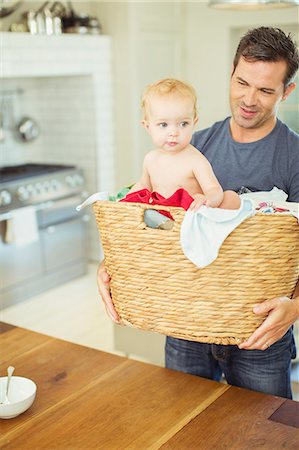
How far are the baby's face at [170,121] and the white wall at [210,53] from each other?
366 centimetres

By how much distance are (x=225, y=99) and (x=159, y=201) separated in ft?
12.7

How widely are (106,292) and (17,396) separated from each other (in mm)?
318

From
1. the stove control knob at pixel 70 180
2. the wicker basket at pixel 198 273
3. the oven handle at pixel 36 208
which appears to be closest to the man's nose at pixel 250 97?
the wicker basket at pixel 198 273

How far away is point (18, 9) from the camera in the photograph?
14.8 feet

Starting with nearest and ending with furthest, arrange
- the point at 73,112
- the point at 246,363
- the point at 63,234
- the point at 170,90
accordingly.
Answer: the point at 170,90
the point at 246,363
the point at 63,234
the point at 73,112

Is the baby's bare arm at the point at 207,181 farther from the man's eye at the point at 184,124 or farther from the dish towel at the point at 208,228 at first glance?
the dish towel at the point at 208,228

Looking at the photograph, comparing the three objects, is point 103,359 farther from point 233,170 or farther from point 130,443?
point 233,170

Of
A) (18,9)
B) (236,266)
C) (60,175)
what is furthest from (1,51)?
(236,266)

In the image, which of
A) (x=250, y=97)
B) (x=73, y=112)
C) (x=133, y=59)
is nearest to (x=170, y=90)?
(x=250, y=97)

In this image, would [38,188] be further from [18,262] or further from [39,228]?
[18,262]

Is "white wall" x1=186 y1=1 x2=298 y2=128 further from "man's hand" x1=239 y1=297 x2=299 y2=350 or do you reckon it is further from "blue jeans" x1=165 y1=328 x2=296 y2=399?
"man's hand" x1=239 y1=297 x2=299 y2=350

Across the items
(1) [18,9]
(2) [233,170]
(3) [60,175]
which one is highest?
(1) [18,9]

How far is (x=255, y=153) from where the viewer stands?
1.59 metres

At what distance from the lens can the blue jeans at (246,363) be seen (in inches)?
61.7
